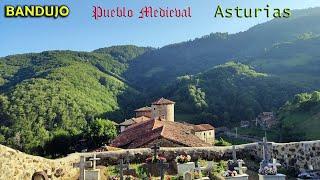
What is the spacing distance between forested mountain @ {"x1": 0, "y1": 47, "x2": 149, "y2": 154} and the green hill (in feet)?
122

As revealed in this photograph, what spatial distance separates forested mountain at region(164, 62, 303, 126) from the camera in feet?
390

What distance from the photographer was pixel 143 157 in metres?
22.7

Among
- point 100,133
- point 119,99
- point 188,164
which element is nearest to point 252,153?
point 188,164

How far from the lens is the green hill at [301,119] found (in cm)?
7919

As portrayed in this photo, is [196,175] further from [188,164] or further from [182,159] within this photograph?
[182,159]

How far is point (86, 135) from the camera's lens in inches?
2249

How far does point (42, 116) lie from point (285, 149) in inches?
3586

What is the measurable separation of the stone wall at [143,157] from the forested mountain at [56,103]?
134 feet

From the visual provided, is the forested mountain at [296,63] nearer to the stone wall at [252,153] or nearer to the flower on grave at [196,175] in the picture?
the stone wall at [252,153]

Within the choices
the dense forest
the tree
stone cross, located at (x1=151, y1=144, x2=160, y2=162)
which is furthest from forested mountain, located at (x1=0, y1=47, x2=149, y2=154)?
stone cross, located at (x1=151, y1=144, x2=160, y2=162)

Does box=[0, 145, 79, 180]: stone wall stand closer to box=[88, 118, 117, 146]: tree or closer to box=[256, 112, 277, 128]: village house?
box=[88, 118, 117, 146]: tree

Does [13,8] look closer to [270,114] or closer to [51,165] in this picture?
[51,165]

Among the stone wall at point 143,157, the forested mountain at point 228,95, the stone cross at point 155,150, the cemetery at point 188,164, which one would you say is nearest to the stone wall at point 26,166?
the stone wall at point 143,157

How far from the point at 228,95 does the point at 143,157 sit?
11002 cm
